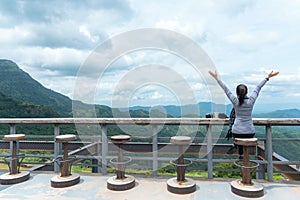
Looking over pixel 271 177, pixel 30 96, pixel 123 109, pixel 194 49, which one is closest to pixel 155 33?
pixel 194 49

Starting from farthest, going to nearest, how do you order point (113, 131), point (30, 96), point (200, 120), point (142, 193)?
point (30, 96)
point (113, 131)
point (200, 120)
point (142, 193)

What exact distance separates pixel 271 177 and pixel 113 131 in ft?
8.27

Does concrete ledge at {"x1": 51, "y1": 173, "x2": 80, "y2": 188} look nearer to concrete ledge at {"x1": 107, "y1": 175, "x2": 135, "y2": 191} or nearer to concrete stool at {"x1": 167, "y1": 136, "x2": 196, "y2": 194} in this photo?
concrete ledge at {"x1": 107, "y1": 175, "x2": 135, "y2": 191}

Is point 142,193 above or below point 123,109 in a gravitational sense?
below

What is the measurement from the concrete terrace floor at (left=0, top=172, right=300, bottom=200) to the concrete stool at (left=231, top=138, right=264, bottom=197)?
8 cm

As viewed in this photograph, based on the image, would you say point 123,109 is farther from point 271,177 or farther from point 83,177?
point 271,177

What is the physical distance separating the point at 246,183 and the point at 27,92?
33.1 m

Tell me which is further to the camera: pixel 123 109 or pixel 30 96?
pixel 30 96

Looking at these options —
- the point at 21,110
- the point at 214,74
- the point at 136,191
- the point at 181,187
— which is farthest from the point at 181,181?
the point at 21,110

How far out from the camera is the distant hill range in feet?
10.9

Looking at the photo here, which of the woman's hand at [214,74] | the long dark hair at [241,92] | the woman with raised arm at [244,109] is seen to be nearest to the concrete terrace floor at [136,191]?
the woman with raised arm at [244,109]

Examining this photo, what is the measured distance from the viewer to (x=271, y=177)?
9.68 feet

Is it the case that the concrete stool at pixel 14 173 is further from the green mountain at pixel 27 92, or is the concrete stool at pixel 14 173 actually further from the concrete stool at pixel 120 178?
the green mountain at pixel 27 92

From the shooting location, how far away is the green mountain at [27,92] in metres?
25.6
